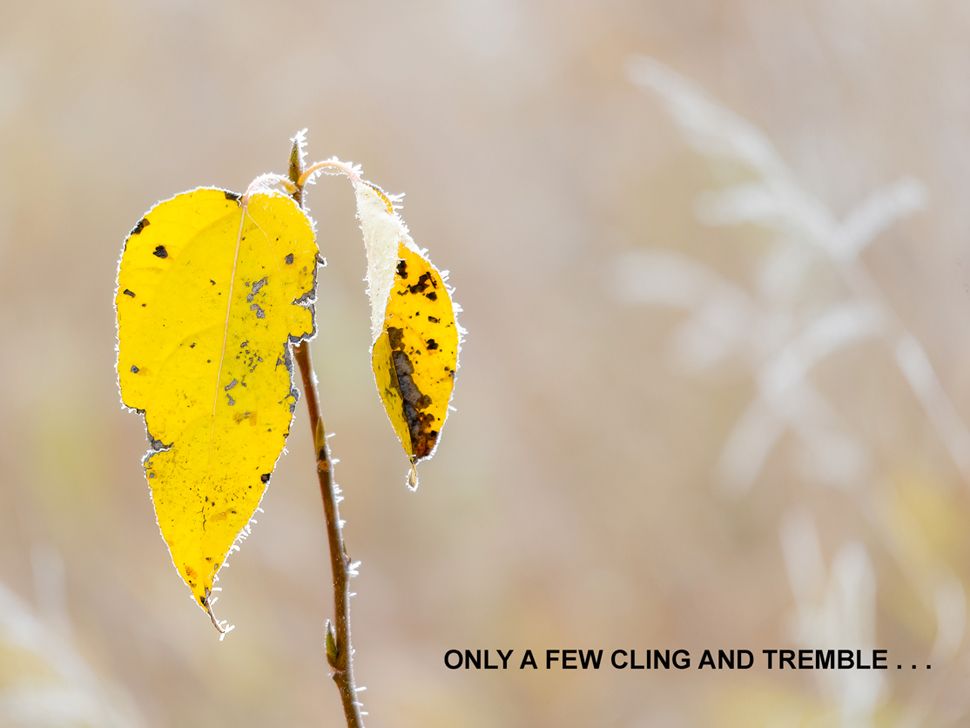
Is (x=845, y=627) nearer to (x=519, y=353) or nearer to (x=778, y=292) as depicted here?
(x=778, y=292)

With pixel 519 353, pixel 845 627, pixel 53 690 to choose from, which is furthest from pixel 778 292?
pixel 53 690

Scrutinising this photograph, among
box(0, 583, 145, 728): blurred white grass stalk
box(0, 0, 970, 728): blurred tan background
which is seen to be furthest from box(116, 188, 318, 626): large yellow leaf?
box(0, 0, 970, 728): blurred tan background

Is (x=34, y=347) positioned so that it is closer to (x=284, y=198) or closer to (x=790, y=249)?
(x=790, y=249)

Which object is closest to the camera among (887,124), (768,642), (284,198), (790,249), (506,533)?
(284,198)

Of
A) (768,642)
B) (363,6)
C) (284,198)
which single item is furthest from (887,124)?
(284,198)

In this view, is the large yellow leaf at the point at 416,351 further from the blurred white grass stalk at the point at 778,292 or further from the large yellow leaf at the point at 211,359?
the blurred white grass stalk at the point at 778,292

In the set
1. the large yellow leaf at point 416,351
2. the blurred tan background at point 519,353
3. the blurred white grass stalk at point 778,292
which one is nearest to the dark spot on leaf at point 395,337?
the large yellow leaf at point 416,351
